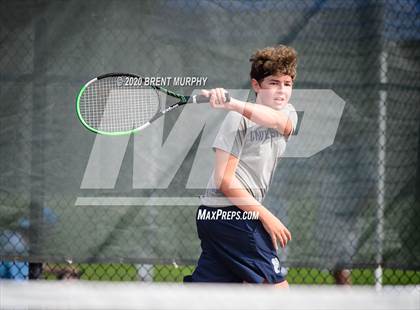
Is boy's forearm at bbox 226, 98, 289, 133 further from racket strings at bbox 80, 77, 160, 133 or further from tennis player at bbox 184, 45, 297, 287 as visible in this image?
racket strings at bbox 80, 77, 160, 133

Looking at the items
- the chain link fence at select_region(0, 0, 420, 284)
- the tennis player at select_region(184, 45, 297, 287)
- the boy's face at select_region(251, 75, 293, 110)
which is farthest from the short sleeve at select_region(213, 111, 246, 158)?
the chain link fence at select_region(0, 0, 420, 284)

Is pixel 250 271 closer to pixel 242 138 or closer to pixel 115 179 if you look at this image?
pixel 242 138

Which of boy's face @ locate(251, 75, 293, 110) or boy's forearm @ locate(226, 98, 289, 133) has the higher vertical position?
boy's face @ locate(251, 75, 293, 110)

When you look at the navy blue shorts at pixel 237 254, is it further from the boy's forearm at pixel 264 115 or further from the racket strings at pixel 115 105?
the racket strings at pixel 115 105

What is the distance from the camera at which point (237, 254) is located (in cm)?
330

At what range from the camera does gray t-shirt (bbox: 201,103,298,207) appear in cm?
340

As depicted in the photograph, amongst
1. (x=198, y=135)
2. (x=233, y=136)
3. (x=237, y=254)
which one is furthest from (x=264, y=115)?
(x=198, y=135)

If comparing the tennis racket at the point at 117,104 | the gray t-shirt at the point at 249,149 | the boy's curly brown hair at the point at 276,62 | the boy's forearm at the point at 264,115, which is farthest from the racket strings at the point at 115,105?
the boy's forearm at the point at 264,115

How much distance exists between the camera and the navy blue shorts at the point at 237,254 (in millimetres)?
3293

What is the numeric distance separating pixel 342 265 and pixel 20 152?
1.92m

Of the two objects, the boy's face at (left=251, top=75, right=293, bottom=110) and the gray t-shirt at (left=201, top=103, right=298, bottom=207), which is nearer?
the gray t-shirt at (left=201, top=103, right=298, bottom=207)

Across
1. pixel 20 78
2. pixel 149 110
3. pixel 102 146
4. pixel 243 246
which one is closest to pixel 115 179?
pixel 102 146

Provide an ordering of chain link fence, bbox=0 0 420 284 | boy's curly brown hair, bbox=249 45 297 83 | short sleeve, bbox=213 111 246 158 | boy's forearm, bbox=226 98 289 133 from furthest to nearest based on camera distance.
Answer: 1. chain link fence, bbox=0 0 420 284
2. boy's curly brown hair, bbox=249 45 297 83
3. short sleeve, bbox=213 111 246 158
4. boy's forearm, bbox=226 98 289 133

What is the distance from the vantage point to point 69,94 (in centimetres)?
451
